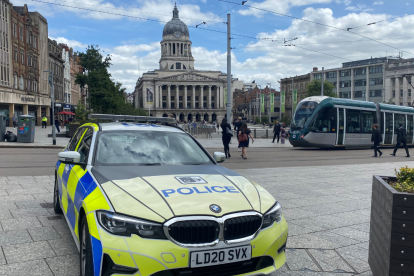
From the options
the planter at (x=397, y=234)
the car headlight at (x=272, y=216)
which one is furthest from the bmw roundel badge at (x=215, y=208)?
the planter at (x=397, y=234)

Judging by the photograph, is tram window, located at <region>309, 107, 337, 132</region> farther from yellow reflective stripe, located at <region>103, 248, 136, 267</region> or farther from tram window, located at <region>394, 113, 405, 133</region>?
yellow reflective stripe, located at <region>103, 248, 136, 267</region>

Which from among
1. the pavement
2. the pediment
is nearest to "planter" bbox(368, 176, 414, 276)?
the pavement

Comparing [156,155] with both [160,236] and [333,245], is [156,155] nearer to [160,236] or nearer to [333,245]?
[160,236]

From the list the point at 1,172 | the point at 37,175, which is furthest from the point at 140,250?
the point at 1,172

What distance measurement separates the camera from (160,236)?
3023 millimetres

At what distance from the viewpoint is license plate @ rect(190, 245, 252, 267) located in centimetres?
304

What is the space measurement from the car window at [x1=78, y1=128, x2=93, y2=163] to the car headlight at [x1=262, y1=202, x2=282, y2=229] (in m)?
2.20

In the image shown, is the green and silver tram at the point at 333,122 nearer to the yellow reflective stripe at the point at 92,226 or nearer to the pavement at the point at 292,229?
the pavement at the point at 292,229

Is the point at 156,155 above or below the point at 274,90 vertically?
below

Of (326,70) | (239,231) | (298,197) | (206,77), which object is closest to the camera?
(239,231)

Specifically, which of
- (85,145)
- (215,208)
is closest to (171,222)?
(215,208)

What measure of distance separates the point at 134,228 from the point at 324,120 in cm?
2135

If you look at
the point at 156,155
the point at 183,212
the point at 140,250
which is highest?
the point at 156,155

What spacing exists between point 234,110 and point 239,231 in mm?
158500
